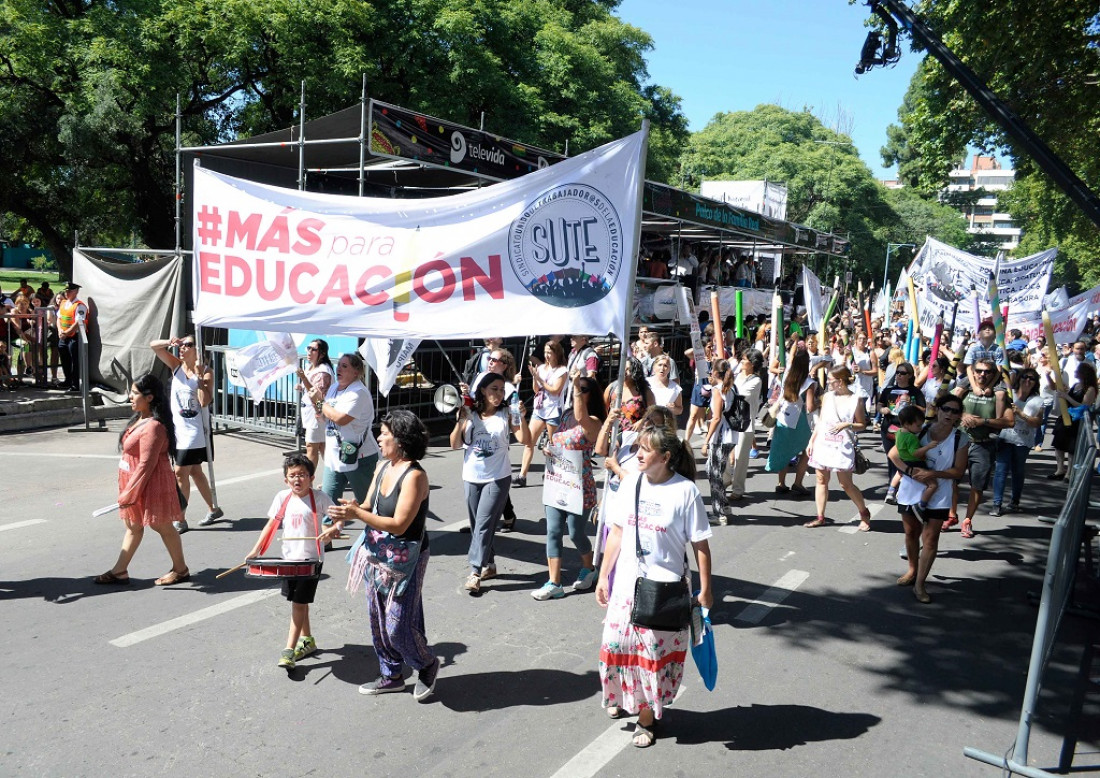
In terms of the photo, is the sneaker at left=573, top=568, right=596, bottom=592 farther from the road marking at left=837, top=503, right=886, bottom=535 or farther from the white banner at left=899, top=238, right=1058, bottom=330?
the white banner at left=899, top=238, right=1058, bottom=330

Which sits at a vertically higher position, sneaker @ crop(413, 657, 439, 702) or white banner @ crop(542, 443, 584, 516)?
white banner @ crop(542, 443, 584, 516)

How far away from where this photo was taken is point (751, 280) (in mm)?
25312

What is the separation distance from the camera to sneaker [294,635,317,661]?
205 inches

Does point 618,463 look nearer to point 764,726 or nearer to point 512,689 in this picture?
point 512,689

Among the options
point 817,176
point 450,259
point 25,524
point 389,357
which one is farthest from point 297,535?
point 817,176

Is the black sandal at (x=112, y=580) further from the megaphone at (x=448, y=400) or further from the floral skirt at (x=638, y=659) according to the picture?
the floral skirt at (x=638, y=659)

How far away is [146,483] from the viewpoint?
20.2 feet

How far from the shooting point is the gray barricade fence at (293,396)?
1220cm

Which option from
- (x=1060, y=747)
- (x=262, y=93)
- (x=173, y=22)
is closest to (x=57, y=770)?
(x=1060, y=747)

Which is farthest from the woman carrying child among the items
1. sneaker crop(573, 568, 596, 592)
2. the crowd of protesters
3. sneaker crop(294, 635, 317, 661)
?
sneaker crop(294, 635, 317, 661)

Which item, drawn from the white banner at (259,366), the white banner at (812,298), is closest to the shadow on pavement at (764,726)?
the white banner at (259,366)

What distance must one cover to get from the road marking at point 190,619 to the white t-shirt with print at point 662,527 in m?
2.96

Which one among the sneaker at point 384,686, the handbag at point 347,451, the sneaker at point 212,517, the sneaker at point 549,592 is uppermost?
the handbag at point 347,451

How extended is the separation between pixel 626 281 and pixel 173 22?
18.6m
